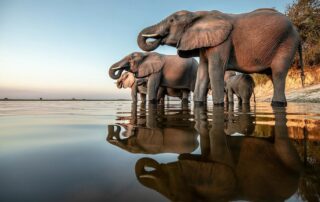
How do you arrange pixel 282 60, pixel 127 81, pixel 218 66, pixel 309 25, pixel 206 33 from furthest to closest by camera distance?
pixel 127 81 → pixel 309 25 → pixel 282 60 → pixel 206 33 → pixel 218 66

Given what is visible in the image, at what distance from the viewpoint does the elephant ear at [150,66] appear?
27.5 feet

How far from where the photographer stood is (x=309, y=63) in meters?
14.1

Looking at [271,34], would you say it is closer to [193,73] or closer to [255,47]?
[255,47]

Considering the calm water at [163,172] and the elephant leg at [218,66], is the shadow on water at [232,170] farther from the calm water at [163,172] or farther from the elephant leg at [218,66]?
the elephant leg at [218,66]

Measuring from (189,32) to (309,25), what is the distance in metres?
12.0

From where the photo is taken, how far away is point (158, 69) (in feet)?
27.7

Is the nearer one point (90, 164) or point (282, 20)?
point (90, 164)

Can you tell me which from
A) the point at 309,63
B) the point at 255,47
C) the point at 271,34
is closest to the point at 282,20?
the point at 271,34

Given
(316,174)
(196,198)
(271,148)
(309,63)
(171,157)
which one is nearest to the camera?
(196,198)

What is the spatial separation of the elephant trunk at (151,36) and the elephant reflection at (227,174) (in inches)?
187

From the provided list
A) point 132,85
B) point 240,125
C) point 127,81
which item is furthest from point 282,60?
point 127,81

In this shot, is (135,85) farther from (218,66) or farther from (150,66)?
(218,66)

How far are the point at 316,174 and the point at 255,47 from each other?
459 centimetres

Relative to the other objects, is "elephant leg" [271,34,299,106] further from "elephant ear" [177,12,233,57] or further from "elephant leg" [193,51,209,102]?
"elephant leg" [193,51,209,102]
